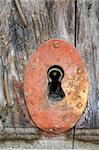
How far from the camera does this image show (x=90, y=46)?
1381mm

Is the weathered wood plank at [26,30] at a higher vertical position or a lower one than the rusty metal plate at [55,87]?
higher

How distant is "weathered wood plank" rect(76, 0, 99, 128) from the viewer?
1372mm

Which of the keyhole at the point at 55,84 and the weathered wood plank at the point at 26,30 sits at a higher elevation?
the weathered wood plank at the point at 26,30

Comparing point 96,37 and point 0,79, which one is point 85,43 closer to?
point 96,37

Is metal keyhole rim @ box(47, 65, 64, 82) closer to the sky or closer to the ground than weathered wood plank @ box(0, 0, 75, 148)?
closer to the ground

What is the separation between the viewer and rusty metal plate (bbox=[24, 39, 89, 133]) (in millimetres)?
1368

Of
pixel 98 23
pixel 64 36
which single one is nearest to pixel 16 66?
pixel 64 36

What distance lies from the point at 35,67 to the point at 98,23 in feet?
0.74

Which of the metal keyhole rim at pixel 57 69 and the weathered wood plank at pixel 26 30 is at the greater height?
the weathered wood plank at pixel 26 30

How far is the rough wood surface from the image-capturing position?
4.49 ft

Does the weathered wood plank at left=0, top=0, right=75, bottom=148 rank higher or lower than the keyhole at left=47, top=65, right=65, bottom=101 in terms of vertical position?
higher

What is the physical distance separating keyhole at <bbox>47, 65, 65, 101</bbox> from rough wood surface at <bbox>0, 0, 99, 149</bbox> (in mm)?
81

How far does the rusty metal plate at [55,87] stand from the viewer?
1368mm

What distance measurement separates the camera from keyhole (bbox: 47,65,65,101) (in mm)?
1360
